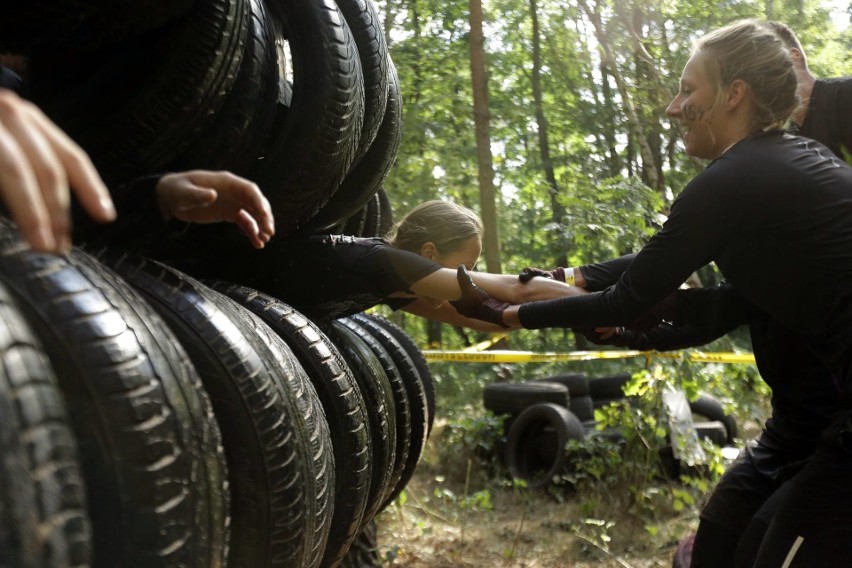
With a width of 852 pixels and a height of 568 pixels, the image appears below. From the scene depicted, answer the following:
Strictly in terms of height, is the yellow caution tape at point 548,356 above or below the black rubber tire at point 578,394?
above

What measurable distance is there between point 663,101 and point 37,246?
8.96 m

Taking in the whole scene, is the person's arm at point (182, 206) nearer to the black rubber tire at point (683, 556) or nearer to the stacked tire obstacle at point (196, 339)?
the stacked tire obstacle at point (196, 339)

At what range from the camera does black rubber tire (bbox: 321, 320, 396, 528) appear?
10.4ft

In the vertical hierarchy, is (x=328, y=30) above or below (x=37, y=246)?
above

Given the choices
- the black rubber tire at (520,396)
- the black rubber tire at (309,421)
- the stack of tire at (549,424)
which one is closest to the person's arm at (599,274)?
the black rubber tire at (309,421)

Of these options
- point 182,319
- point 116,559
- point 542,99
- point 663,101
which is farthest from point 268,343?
point 542,99

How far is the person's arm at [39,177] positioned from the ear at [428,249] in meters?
2.36

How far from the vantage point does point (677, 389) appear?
529 centimetres

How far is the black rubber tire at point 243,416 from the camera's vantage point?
1.85m

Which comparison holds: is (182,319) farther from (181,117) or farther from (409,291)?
(409,291)

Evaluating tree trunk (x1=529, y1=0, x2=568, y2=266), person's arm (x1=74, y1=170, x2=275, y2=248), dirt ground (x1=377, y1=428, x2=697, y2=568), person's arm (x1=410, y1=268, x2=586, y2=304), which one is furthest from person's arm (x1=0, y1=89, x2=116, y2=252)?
tree trunk (x1=529, y1=0, x2=568, y2=266)

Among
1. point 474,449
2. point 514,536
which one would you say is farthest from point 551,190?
point 514,536

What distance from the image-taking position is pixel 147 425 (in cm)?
137

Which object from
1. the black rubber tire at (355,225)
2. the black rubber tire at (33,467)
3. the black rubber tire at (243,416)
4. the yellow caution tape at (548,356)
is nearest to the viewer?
the black rubber tire at (33,467)
